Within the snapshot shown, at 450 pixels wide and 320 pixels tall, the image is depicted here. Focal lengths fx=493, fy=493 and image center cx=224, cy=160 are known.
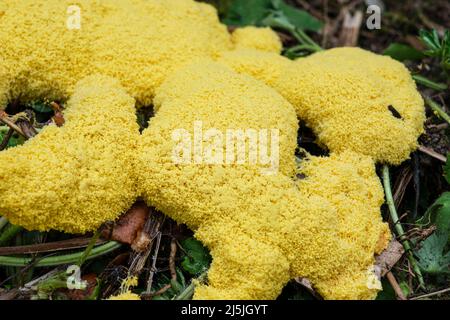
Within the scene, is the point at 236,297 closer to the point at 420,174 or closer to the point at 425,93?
the point at 420,174

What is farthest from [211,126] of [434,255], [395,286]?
[434,255]

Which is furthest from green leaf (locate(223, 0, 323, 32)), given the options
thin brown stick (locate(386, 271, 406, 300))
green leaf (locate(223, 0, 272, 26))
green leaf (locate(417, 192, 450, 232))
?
thin brown stick (locate(386, 271, 406, 300))

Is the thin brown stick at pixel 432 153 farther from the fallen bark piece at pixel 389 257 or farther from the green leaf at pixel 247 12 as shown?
the green leaf at pixel 247 12

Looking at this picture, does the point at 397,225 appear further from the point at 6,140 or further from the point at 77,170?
the point at 6,140

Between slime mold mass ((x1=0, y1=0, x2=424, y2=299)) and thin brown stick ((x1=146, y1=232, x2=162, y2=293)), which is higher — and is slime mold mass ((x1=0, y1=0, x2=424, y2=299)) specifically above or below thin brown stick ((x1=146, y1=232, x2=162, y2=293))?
above

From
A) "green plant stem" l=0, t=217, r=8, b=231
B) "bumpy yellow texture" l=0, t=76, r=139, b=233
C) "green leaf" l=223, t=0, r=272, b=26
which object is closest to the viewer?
"bumpy yellow texture" l=0, t=76, r=139, b=233

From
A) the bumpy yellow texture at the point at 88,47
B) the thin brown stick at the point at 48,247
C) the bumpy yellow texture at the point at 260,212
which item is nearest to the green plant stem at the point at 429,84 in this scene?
the bumpy yellow texture at the point at 260,212

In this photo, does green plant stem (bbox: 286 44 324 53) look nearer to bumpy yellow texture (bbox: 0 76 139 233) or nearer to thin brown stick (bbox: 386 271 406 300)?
bumpy yellow texture (bbox: 0 76 139 233)
